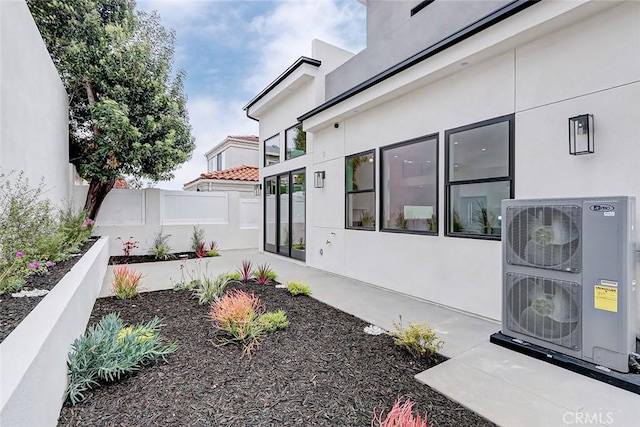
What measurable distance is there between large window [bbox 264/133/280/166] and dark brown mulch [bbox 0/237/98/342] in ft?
23.7

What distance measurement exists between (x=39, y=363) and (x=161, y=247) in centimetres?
892

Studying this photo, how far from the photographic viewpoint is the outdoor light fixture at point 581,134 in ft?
11.0

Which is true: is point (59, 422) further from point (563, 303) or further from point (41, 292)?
point (563, 303)

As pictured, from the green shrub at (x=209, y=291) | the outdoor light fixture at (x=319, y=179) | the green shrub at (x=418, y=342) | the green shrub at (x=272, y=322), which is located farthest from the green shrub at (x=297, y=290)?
the outdoor light fixture at (x=319, y=179)

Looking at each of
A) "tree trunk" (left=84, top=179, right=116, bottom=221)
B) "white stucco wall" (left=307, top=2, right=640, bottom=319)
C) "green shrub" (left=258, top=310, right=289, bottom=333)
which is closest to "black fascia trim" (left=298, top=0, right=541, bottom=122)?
"white stucco wall" (left=307, top=2, right=640, bottom=319)

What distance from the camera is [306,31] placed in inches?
340

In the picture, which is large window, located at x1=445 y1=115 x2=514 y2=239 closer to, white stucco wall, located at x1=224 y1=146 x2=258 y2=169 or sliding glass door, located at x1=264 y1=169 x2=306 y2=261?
sliding glass door, located at x1=264 y1=169 x2=306 y2=261

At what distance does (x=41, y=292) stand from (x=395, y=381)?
3.57 m

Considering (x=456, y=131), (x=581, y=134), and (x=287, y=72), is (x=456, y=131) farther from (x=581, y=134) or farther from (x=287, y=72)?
(x=287, y=72)

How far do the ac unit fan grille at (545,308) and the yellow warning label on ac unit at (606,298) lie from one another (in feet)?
0.43

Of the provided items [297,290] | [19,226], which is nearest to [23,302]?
[19,226]

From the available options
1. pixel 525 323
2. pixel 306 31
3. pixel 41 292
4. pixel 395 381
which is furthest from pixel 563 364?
pixel 306 31

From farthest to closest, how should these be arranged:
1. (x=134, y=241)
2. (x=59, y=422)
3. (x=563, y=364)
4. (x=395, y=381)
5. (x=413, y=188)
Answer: (x=134, y=241) < (x=413, y=188) < (x=563, y=364) < (x=395, y=381) < (x=59, y=422)

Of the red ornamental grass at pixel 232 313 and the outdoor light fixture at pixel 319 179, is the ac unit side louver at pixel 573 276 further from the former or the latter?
the outdoor light fixture at pixel 319 179
